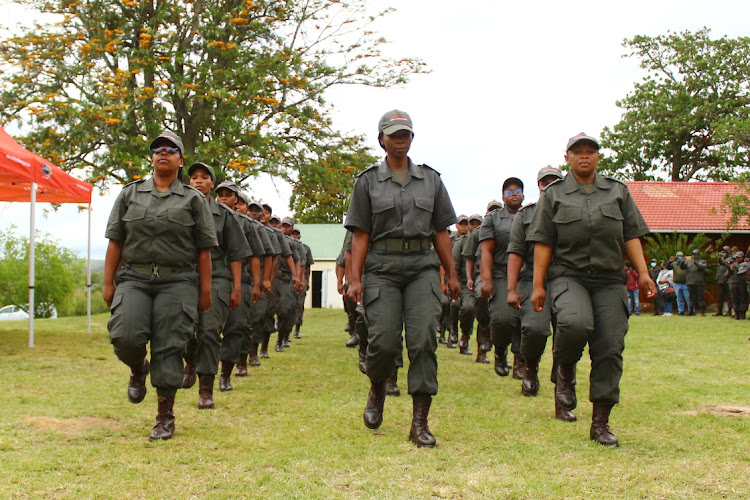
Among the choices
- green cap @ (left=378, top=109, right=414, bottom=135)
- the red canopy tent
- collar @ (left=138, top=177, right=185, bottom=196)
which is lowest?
collar @ (left=138, top=177, right=185, bottom=196)

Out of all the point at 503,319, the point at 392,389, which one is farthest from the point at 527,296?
the point at 392,389

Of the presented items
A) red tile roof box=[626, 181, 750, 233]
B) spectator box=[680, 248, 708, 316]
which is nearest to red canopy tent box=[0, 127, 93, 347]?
spectator box=[680, 248, 708, 316]

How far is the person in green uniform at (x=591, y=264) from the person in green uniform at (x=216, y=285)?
278 cm

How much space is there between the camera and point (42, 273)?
25156mm

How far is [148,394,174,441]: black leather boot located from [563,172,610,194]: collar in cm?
330

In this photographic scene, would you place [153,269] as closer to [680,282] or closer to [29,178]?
[29,178]

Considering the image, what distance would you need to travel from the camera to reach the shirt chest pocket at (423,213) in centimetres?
549

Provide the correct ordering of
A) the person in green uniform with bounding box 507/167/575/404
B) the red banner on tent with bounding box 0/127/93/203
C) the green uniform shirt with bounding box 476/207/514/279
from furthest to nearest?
the red banner on tent with bounding box 0/127/93/203 → the green uniform shirt with bounding box 476/207/514/279 → the person in green uniform with bounding box 507/167/575/404

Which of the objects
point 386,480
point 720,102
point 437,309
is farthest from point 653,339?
point 720,102

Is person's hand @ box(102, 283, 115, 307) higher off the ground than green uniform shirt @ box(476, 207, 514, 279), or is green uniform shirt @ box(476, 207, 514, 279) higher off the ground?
green uniform shirt @ box(476, 207, 514, 279)

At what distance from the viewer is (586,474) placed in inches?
172

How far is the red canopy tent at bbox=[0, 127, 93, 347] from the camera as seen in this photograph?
1059cm

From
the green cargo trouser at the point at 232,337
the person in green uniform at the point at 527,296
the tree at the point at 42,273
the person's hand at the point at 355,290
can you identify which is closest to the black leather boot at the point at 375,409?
the person's hand at the point at 355,290

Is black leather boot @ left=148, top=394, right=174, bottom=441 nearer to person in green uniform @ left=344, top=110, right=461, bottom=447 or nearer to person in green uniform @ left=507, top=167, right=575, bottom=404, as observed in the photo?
person in green uniform @ left=344, top=110, right=461, bottom=447
